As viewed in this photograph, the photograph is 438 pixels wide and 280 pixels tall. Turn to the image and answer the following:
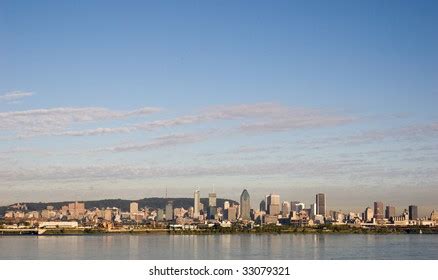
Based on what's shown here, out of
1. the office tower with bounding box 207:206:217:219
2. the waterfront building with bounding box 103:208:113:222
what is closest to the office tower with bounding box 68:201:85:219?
the waterfront building with bounding box 103:208:113:222

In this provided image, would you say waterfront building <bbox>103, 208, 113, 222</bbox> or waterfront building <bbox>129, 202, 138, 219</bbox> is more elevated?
waterfront building <bbox>129, 202, 138, 219</bbox>

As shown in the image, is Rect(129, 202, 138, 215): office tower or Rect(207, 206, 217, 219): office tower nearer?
Rect(129, 202, 138, 215): office tower

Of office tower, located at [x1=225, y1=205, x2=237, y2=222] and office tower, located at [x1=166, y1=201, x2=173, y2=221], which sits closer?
office tower, located at [x1=225, y1=205, x2=237, y2=222]

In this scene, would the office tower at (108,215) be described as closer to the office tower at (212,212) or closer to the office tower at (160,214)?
the office tower at (160,214)

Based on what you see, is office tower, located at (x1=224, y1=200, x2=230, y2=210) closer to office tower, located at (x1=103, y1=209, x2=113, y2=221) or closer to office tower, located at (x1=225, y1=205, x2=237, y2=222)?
office tower, located at (x1=225, y1=205, x2=237, y2=222)

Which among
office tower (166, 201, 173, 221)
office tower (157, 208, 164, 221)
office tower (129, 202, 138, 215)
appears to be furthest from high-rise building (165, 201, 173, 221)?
office tower (129, 202, 138, 215)

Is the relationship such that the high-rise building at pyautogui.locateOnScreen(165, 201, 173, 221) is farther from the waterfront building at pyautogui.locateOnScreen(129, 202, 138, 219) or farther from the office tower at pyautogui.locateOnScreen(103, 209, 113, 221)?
the office tower at pyautogui.locateOnScreen(103, 209, 113, 221)

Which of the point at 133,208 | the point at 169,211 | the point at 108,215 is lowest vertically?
the point at 108,215

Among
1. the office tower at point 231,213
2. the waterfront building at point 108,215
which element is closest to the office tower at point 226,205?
the office tower at point 231,213

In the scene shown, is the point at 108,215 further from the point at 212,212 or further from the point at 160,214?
the point at 212,212

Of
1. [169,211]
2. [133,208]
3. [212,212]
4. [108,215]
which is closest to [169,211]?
[169,211]
